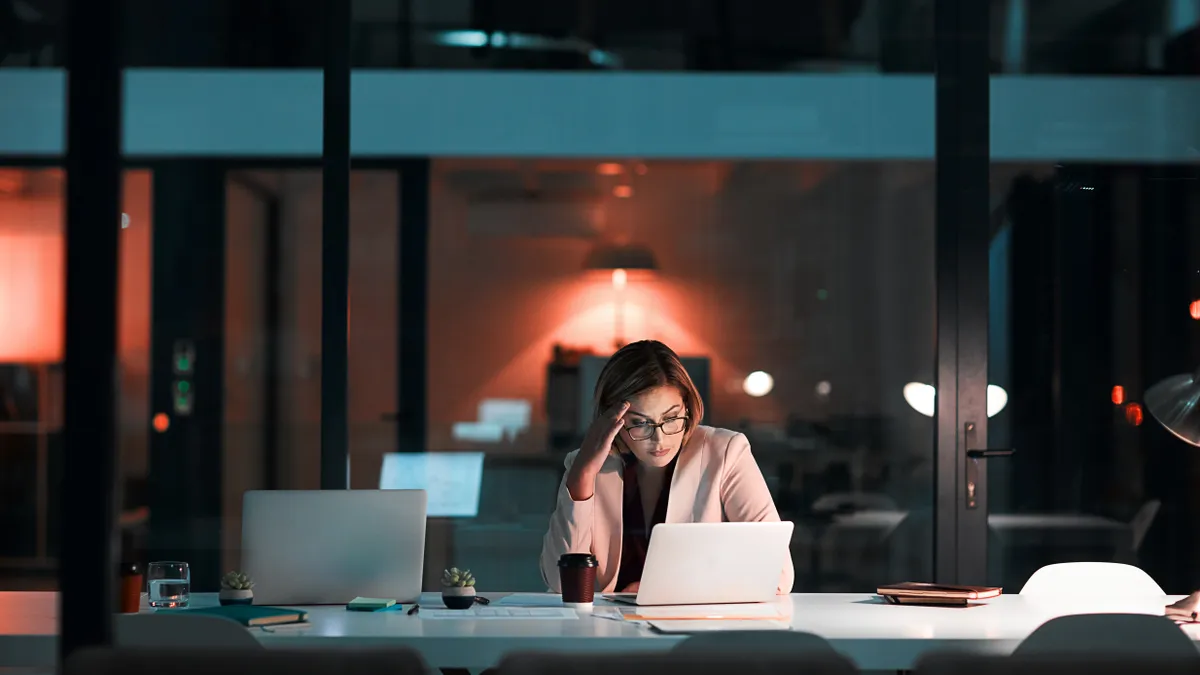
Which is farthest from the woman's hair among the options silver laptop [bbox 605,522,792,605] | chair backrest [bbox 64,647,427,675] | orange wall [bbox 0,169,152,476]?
orange wall [bbox 0,169,152,476]

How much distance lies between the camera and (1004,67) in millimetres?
5035

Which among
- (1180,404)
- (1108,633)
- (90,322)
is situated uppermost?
(90,322)

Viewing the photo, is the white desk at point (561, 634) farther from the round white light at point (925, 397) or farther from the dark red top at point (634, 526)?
the round white light at point (925, 397)

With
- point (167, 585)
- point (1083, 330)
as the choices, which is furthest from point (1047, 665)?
point (1083, 330)

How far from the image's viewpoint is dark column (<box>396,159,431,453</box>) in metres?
5.32

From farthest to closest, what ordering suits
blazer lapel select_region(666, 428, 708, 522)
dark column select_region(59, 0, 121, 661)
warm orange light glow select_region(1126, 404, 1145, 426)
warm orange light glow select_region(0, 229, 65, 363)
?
warm orange light glow select_region(0, 229, 65, 363) < warm orange light glow select_region(1126, 404, 1145, 426) < blazer lapel select_region(666, 428, 708, 522) < dark column select_region(59, 0, 121, 661)

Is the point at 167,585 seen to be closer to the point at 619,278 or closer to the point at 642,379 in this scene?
the point at 642,379

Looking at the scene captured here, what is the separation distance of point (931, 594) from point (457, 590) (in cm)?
115

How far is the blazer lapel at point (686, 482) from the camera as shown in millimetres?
3389

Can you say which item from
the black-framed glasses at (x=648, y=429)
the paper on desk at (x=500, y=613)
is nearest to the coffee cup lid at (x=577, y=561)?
the paper on desk at (x=500, y=613)

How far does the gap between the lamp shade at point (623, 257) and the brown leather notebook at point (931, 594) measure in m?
2.39

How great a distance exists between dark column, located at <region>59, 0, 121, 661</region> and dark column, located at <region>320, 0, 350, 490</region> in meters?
2.84

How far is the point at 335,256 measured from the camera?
4395 millimetres

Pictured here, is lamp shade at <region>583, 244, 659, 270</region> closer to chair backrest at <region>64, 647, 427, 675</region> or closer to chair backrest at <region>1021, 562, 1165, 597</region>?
chair backrest at <region>1021, 562, 1165, 597</region>
